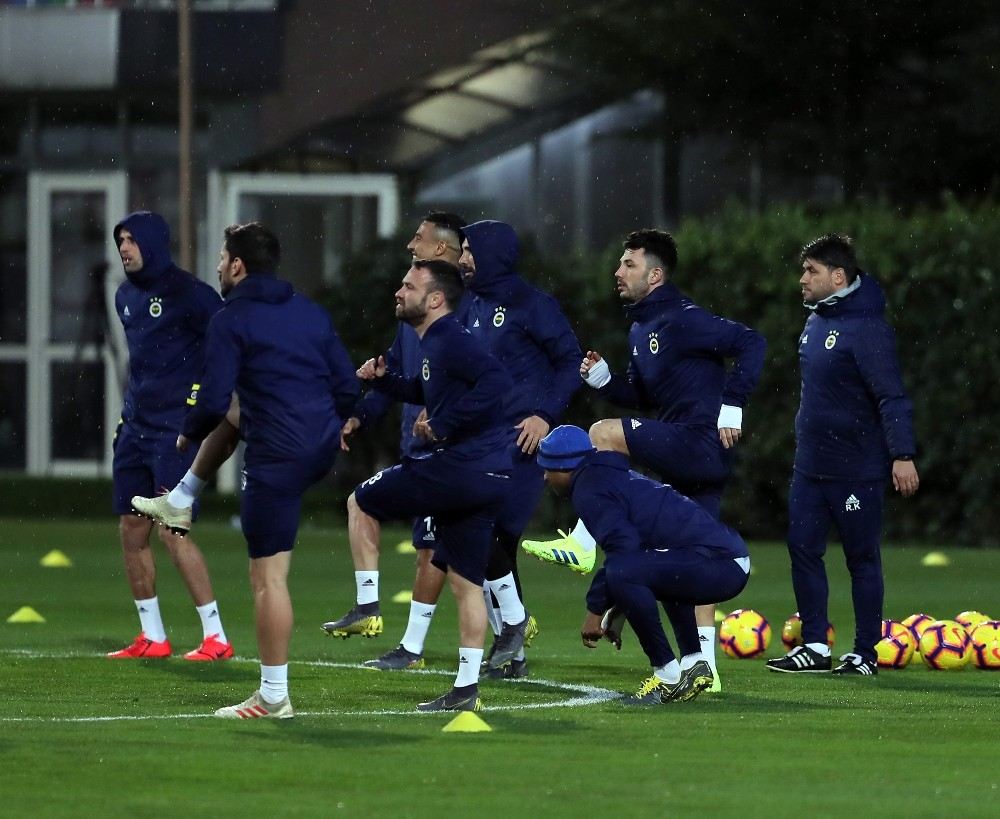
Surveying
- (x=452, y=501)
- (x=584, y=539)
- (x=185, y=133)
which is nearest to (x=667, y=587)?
(x=584, y=539)

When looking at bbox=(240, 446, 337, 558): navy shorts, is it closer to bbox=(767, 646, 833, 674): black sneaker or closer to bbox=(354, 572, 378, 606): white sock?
bbox=(354, 572, 378, 606): white sock

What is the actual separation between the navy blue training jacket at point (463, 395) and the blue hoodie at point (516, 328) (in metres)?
1.71

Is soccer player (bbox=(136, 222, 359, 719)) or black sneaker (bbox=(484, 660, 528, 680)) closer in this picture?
soccer player (bbox=(136, 222, 359, 719))

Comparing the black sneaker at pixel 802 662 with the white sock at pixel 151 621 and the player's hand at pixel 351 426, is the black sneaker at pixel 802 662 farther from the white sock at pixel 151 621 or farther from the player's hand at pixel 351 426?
the white sock at pixel 151 621

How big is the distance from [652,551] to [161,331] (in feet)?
11.2

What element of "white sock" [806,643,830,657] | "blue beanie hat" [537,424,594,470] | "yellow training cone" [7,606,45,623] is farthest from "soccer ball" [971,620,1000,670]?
"yellow training cone" [7,606,45,623]

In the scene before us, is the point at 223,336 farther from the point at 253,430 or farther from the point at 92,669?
the point at 92,669

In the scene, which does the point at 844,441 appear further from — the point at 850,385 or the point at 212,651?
the point at 212,651

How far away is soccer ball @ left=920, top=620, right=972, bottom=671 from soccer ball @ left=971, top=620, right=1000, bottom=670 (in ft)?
0.12

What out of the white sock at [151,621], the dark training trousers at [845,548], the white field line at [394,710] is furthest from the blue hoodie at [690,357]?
the white sock at [151,621]

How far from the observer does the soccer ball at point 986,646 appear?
1228 centimetres

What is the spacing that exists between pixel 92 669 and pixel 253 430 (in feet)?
8.94

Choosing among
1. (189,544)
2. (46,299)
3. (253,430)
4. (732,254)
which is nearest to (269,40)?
(46,299)

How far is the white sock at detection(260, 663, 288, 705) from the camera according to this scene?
31.6ft
